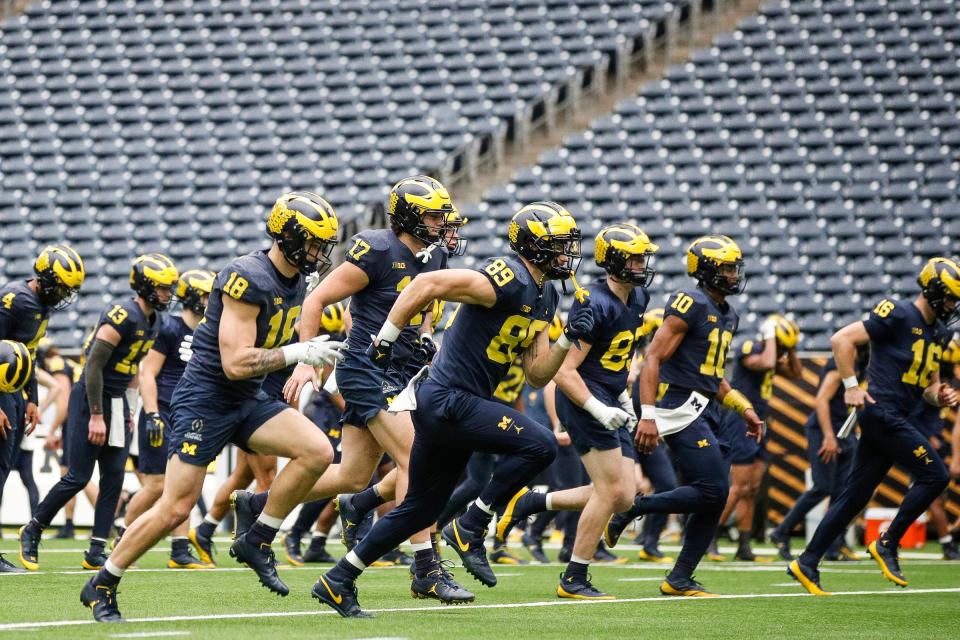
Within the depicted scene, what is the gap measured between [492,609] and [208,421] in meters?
1.79

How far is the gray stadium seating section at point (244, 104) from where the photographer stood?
21.2m

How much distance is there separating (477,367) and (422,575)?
1.40 metres

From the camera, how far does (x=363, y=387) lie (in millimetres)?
7656

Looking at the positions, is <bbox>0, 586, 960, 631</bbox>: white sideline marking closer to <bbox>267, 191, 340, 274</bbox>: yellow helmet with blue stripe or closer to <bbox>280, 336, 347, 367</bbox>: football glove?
<bbox>280, 336, 347, 367</bbox>: football glove

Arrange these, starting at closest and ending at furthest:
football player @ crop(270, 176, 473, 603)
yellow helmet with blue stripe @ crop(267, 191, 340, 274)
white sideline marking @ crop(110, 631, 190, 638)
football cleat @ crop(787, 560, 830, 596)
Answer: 1. white sideline marking @ crop(110, 631, 190, 638)
2. yellow helmet with blue stripe @ crop(267, 191, 340, 274)
3. football player @ crop(270, 176, 473, 603)
4. football cleat @ crop(787, 560, 830, 596)

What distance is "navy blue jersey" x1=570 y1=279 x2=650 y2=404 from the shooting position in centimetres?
812

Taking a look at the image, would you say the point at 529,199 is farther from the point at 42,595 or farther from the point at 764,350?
the point at 42,595

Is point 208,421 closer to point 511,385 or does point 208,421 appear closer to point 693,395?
point 693,395

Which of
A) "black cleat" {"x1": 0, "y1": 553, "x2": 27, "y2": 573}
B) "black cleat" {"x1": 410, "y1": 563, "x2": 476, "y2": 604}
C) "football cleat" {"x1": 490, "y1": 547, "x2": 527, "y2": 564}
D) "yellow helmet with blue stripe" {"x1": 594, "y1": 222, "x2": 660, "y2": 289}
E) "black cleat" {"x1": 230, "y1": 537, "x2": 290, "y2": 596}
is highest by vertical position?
"yellow helmet with blue stripe" {"x1": 594, "y1": 222, "x2": 660, "y2": 289}

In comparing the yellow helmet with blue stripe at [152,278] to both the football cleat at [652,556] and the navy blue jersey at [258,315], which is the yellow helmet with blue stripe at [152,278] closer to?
the navy blue jersey at [258,315]

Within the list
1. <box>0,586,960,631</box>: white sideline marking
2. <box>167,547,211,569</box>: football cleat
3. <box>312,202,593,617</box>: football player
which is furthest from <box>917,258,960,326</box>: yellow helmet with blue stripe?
<box>167,547,211,569</box>: football cleat

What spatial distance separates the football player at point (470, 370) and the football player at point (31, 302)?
11.1 feet

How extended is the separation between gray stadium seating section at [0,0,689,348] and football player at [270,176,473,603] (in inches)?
471

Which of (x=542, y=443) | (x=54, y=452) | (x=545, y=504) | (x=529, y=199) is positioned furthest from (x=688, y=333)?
(x=529, y=199)
